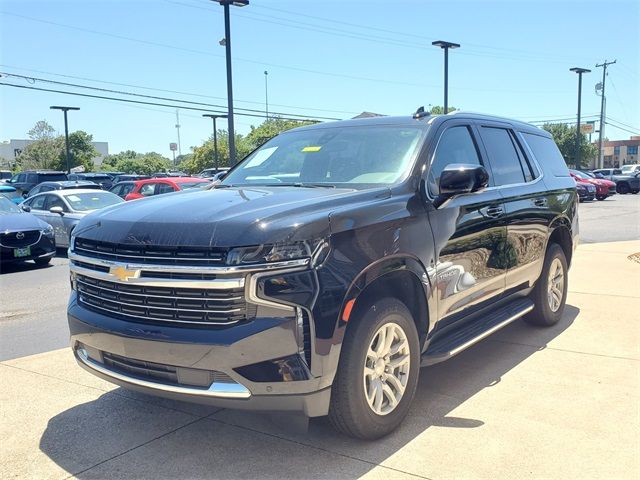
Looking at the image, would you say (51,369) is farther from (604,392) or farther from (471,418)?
(604,392)

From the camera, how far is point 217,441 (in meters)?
3.62

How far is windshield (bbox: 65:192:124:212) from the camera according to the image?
13302mm

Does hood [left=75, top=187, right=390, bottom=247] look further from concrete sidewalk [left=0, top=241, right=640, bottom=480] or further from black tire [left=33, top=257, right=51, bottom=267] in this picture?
black tire [left=33, top=257, right=51, bottom=267]

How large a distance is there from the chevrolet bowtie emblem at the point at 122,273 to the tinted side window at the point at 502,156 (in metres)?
3.11

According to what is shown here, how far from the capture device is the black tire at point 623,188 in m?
36.8

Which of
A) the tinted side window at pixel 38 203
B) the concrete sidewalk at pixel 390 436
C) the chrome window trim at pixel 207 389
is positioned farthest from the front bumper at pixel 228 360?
the tinted side window at pixel 38 203

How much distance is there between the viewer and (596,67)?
6088 cm

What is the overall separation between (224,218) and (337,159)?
1.54m

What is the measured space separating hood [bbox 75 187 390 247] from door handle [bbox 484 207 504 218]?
3.98 feet

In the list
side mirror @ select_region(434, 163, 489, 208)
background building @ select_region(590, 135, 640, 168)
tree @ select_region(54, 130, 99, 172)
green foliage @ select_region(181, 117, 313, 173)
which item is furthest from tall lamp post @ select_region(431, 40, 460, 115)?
background building @ select_region(590, 135, 640, 168)

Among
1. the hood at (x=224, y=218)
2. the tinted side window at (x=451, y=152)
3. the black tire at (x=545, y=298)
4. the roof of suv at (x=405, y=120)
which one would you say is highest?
the roof of suv at (x=405, y=120)

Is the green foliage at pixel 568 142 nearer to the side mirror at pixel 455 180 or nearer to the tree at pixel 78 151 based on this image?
the tree at pixel 78 151

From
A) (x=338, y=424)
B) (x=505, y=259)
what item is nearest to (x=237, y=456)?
(x=338, y=424)

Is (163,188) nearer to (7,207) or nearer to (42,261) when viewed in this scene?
(7,207)
